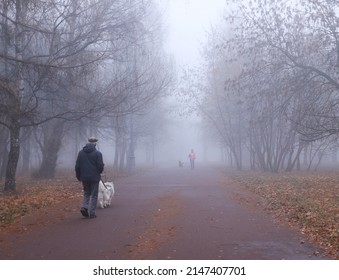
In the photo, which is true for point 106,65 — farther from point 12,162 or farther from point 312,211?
point 312,211

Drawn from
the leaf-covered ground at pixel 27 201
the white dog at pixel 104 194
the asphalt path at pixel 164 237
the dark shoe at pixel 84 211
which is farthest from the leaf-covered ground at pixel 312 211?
the leaf-covered ground at pixel 27 201

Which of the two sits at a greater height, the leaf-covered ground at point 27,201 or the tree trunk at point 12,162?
the tree trunk at point 12,162

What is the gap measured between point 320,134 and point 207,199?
740 cm

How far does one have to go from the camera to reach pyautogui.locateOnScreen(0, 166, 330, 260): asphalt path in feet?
23.2

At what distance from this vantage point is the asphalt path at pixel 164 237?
709 centimetres

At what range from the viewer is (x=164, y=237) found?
8445mm

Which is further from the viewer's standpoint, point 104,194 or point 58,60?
point 58,60

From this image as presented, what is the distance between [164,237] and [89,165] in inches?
124

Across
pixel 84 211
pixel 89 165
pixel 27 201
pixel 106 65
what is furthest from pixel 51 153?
pixel 84 211

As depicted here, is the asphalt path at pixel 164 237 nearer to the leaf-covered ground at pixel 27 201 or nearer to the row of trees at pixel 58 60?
the leaf-covered ground at pixel 27 201

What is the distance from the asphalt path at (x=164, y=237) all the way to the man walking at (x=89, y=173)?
0.36 m

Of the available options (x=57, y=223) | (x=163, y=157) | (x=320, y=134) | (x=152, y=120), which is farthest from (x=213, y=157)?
(x=57, y=223)

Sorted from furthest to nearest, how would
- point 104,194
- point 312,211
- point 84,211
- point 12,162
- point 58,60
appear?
1. point 58,60
2. point 12,162
3. point 104,194
4. point 312,211
5. point 84,211

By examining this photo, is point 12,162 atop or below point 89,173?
atop
